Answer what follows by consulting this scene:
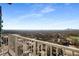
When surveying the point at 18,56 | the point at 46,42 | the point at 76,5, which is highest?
the point at 76,5

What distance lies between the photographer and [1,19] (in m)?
2.34

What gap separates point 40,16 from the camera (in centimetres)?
232

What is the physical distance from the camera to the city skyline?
2.31 metres

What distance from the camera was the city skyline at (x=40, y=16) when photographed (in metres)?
2.31

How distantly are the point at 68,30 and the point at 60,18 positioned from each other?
17 cm

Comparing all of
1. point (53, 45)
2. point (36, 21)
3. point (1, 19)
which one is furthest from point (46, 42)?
point (1, 19)

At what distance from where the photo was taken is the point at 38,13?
232 centimetres

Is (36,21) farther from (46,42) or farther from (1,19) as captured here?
(1,19)

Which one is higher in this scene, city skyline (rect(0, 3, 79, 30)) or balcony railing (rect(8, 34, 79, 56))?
city skyline (rect(0, 3, 79, 30))

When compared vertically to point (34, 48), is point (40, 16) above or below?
above

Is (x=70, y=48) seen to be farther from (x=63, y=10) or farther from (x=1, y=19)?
(x=1, y=19)

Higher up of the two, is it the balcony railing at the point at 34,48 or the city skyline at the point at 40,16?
the city skyline at the point at 40,16

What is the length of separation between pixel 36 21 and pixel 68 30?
0.40 m

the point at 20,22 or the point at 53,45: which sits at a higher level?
the point at 20,22
